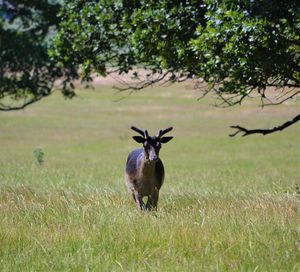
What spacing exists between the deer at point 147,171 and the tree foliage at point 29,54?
1340 cm

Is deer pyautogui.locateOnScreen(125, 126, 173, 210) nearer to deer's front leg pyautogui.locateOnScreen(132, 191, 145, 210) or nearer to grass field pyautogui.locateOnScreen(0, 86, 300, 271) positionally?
deer's front leg pyautogui.locateOnScreen(132, 191, 145, 210)

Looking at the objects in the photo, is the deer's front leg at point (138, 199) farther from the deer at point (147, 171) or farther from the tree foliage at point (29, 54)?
the tree foliage at point (29, 54)

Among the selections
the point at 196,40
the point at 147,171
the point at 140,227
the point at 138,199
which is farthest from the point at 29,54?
the point at 140,227

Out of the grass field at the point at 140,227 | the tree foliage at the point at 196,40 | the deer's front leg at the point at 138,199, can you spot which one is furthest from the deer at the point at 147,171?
the tree foliage at the point at 196,40

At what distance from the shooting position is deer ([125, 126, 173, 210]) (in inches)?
513

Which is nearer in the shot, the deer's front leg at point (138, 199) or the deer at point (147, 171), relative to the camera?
the deer at point (147, 171)

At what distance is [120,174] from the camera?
23172 millimetres

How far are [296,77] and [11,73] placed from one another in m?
15.4

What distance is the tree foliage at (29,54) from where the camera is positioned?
26.9 meters

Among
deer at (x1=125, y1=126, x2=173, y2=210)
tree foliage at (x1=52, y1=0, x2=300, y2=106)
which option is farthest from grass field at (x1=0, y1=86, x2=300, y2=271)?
tree foliage at (x1=52, y1=0, x2=300, y2=106)

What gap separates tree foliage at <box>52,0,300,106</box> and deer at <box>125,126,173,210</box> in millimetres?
1471

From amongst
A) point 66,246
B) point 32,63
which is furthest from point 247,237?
point 32,63

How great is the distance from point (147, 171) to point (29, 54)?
47.1ft

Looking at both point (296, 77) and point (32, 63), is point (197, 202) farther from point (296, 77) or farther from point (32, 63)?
point (32, 63)
